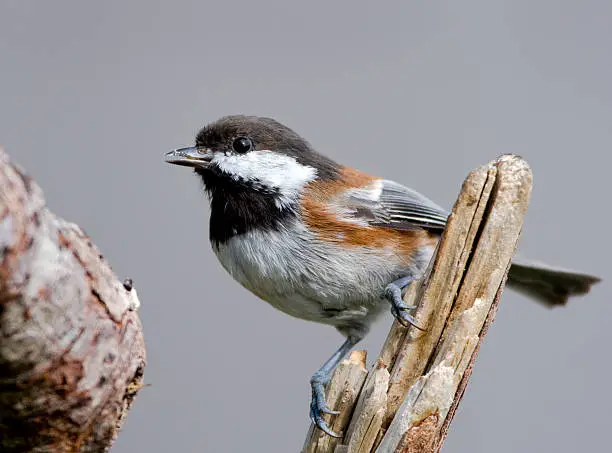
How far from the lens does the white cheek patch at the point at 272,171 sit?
7.34ft

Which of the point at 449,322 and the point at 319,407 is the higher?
the point at 449,322

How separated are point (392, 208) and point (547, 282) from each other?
2.23ft

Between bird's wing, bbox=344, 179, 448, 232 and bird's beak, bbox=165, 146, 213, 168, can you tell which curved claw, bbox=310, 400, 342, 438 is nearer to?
bird's wing, bbox=344, 179, 448, 232

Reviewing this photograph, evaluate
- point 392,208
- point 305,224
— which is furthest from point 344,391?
point 392,208

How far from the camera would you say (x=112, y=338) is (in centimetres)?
113

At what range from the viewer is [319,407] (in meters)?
1.90

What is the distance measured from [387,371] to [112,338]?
73cm

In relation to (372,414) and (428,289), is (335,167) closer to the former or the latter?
(428,289)

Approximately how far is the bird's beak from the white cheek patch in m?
0.03

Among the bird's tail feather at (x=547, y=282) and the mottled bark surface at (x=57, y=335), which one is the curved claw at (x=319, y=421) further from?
the bird's tail feather at (x=547, y=282)

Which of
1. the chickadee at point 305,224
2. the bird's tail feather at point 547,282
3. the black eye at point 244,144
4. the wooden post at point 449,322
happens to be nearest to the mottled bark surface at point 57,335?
the wooden post at point 449,322

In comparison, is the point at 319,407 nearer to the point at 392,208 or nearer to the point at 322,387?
the point at 322,387

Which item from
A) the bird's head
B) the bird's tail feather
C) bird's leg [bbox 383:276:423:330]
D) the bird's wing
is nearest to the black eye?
the bird's head

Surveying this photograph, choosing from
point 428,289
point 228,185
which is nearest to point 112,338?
point 428,289
